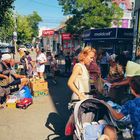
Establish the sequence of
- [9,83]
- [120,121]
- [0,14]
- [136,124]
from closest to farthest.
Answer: [136,124] → [120,121] → [9,83] → [0,14]

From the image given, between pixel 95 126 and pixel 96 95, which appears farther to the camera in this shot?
pixel 96 95

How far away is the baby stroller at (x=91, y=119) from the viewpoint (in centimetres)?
516

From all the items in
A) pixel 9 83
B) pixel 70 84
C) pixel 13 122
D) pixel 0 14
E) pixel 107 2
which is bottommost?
pixel 13 122

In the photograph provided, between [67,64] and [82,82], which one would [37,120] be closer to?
[82,82]

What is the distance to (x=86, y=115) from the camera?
5469 mm

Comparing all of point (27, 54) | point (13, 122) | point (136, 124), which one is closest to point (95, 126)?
point (136, 124)

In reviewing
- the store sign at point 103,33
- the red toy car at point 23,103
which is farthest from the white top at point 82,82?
the store sign at point 103,33

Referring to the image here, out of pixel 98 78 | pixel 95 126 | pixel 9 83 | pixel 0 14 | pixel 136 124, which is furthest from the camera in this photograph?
pixel 0 14

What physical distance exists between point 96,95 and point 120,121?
269 centimetres

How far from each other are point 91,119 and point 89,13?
3587 centimetres

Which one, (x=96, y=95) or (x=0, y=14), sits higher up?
(x=0, y=14)

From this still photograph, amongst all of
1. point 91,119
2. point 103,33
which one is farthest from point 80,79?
point 103,33

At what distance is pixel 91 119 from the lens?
5.51 meters

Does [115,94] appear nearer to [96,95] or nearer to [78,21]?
[96,95]
